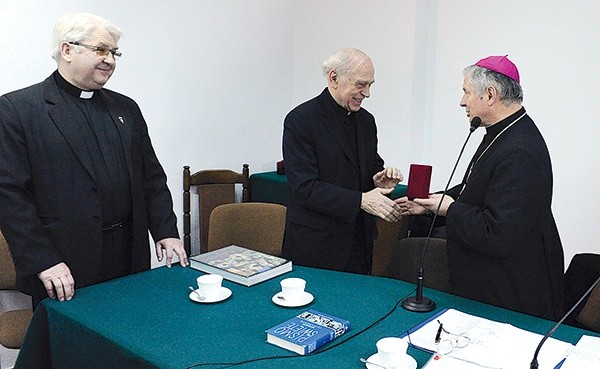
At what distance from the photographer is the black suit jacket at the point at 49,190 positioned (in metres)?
1.92

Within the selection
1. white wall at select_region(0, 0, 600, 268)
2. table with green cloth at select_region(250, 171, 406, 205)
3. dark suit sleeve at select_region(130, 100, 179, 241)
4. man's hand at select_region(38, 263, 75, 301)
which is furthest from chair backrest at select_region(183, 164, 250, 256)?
man's hand at select_region(38, 263, 75, 301)

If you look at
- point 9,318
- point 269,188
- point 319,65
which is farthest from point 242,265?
point 319,65

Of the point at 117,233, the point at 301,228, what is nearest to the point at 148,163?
the point at 117,233

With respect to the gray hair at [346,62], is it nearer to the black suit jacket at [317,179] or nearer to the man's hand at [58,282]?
the black suit jacket at [317,179]

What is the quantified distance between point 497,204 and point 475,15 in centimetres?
237

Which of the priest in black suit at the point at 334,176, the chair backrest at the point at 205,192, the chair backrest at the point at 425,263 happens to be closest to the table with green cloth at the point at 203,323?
the chair backrest at the point at 425,263

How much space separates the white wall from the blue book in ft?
7.87

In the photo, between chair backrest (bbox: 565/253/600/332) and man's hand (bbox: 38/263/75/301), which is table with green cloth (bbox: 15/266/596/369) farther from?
chair backrest (bbox: 565/253/600/332)

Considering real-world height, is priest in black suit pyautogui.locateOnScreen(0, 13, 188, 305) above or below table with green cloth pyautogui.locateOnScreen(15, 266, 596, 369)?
above

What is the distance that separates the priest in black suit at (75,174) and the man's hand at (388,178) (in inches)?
37.7

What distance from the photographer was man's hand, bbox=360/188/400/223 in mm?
2322

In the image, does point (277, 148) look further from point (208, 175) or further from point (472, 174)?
point (472, 174)

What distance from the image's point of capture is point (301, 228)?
254cm

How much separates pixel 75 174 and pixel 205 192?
6.18 feet
